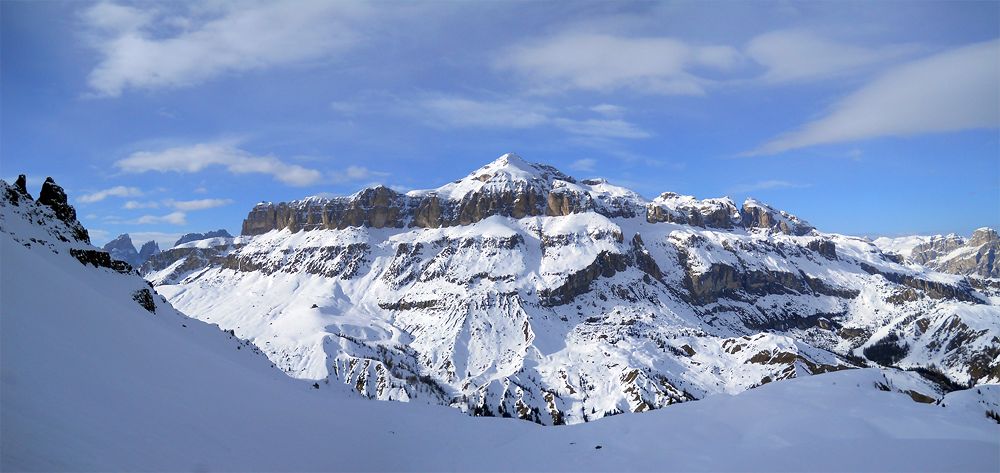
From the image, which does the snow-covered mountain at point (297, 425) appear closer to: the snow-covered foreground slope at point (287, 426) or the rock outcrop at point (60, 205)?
the snow-covered foreground slope at point (287, 426)

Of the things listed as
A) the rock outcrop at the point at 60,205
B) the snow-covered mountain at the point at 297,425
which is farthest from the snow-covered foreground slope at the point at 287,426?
the rock outcrop at the point at 60,205

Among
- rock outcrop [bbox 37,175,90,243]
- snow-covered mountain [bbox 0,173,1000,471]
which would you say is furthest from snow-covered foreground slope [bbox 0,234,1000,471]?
rock outcrop [bbox 37,175,90,243]

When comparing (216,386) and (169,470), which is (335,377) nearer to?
(216,386)

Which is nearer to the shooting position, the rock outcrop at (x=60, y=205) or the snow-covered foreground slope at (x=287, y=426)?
the snow-covered foreground slope at (x=287, y=426)

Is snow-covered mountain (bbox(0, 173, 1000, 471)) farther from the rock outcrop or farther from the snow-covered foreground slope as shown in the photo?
the rock outcrop

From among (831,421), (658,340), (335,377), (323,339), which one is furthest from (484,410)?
(831,421)
